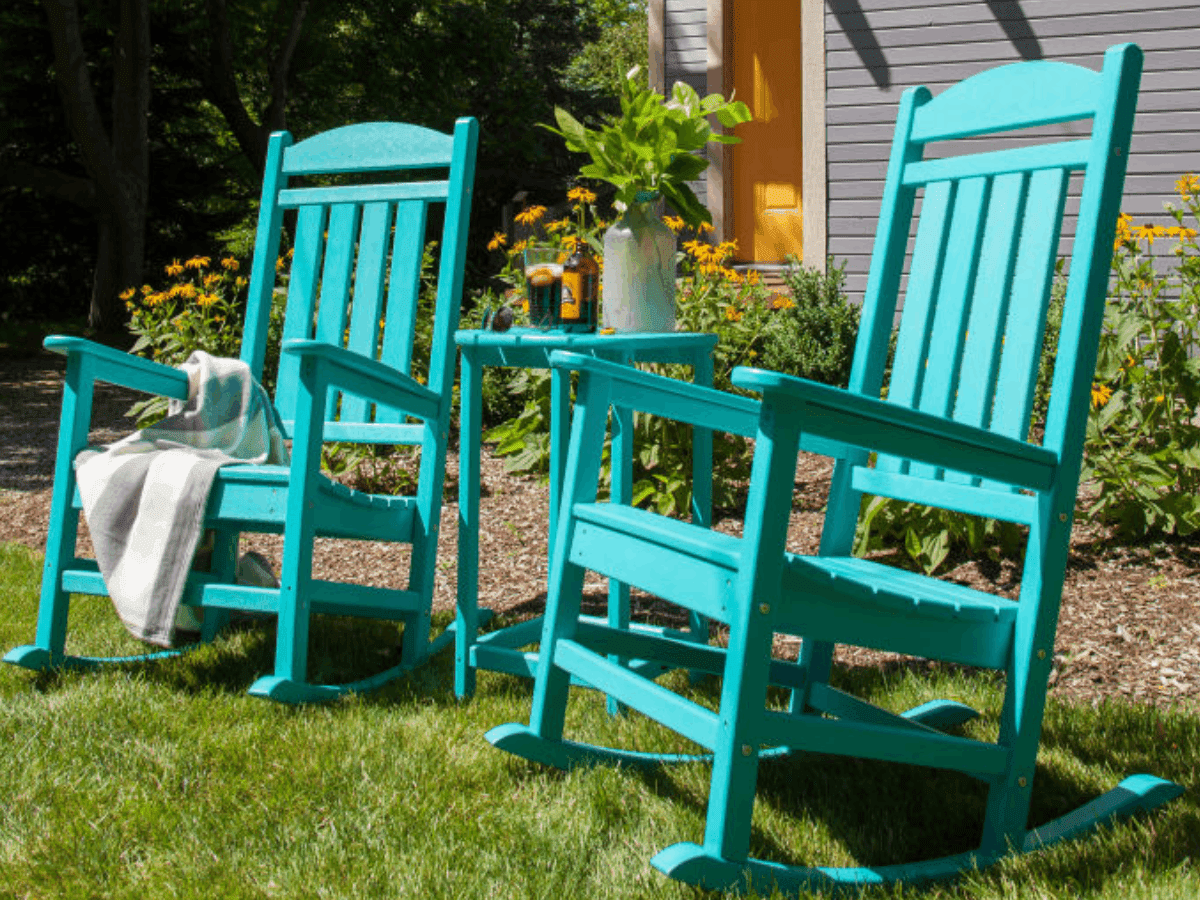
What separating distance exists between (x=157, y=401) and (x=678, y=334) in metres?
2.43

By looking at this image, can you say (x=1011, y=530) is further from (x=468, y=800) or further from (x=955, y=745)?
(x=468, y=800)

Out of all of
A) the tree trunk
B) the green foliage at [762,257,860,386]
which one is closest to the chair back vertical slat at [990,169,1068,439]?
the green foliage at [762,257,860,386]

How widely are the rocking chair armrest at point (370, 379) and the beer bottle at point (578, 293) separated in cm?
34

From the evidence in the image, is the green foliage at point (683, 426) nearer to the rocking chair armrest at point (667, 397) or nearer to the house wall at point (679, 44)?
the rocking chair armrest at point (667, 397)

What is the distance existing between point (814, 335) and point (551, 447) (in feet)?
11.8

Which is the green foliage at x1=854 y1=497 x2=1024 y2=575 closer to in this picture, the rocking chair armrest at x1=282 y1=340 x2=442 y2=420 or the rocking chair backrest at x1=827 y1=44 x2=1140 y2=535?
the rocking chair backrest at x1=827 y1=44 x2=1140 y2=535

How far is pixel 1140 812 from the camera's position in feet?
6.21

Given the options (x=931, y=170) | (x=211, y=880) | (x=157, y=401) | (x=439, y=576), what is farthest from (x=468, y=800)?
(x=157, y=401)

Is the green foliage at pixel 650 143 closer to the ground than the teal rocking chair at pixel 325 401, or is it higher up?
higher up

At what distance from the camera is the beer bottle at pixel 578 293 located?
2.68 meters

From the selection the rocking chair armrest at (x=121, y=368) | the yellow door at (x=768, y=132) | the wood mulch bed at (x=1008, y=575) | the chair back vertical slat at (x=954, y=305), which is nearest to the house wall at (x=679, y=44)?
the yellow door at (x=768, y=132)

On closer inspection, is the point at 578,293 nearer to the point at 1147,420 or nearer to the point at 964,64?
the point at 1147,420

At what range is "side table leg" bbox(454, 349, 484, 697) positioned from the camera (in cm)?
253

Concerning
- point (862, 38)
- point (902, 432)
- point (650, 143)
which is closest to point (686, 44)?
point (862, 38)
